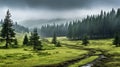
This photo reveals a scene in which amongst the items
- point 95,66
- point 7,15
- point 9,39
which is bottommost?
point 95,66

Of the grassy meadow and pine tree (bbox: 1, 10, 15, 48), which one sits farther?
pine tree (bbox: 1, 10, 15, 48)

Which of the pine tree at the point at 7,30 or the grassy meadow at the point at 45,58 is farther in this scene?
the pine tree at the point at 7,30

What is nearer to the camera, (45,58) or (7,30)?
(45,58)

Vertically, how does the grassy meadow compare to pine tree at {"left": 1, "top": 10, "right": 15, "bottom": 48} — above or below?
below

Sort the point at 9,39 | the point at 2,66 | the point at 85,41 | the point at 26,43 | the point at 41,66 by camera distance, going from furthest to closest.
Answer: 1. the point at 85,41
2. the point at 26,43
3. the point at 9,39
4. the point at 41,66
5. the point at 2,66

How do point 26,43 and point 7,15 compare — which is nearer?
point 7,15

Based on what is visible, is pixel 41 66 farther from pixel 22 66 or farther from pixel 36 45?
pixel 36 45

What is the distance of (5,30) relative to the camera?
97625mm

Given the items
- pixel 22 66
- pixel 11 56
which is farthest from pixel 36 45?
pixel 22 66

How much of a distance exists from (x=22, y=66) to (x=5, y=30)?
1908 inches

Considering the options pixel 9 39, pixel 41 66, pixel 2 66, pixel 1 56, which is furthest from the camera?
pixel 9 39

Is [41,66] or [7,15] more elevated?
[7,15]

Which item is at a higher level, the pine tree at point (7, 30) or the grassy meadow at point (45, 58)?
the pine tree at point (7, 30)

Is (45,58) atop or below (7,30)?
below
